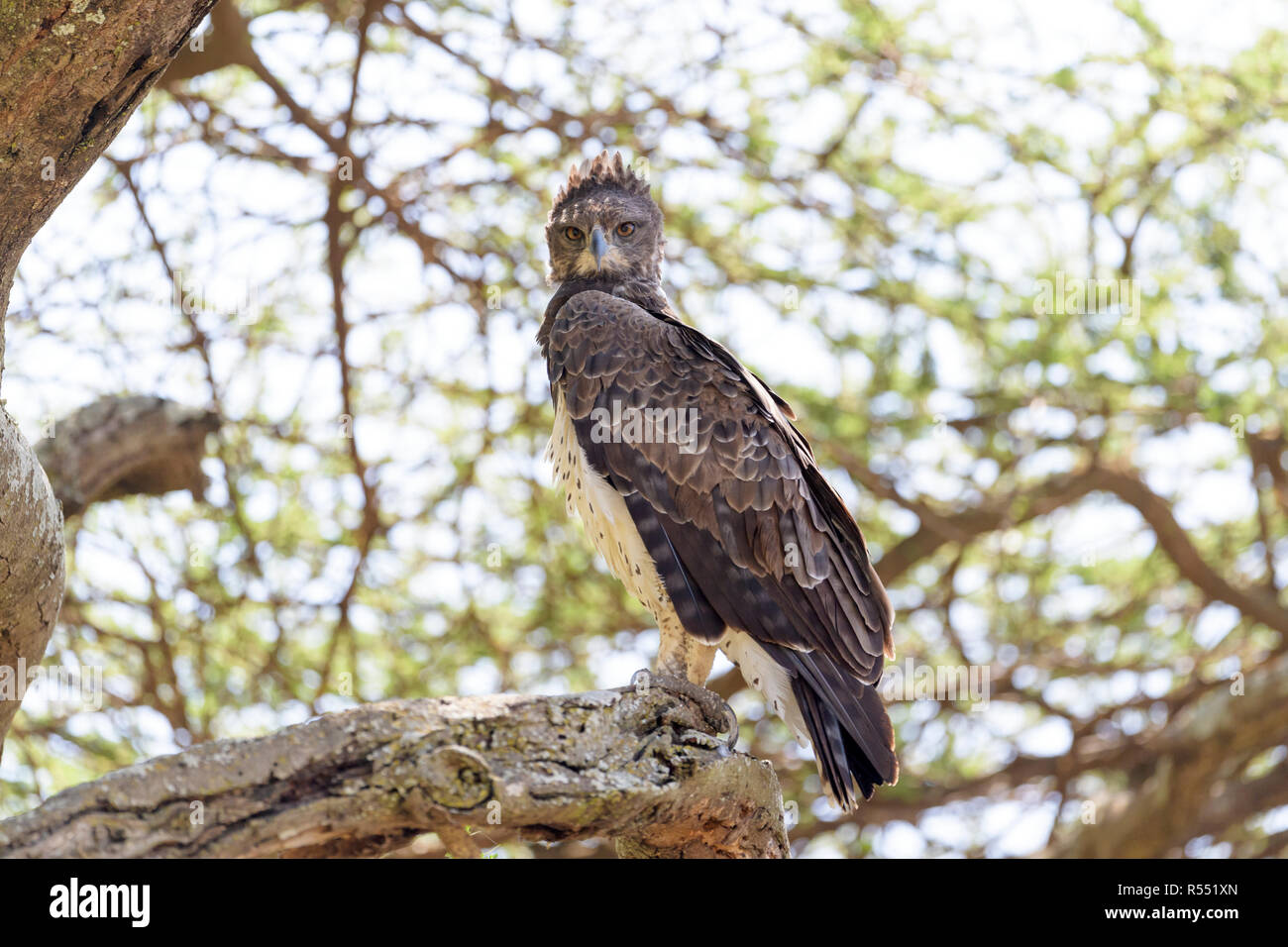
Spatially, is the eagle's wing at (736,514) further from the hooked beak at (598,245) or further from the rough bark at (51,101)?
the rough bark at (51,101)

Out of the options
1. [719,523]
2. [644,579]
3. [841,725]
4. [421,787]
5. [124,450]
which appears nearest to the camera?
[421,787]

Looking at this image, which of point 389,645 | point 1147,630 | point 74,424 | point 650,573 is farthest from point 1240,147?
point 74,424

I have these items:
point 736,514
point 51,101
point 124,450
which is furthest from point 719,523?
point 124,450

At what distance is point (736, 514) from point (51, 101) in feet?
9.98

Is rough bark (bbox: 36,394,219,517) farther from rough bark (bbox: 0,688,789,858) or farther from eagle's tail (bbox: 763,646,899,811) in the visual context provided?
eagle's tail (bbox: 763,646,899,811)

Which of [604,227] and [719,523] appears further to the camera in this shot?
[604,227]

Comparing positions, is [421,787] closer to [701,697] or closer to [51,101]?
[701,697]

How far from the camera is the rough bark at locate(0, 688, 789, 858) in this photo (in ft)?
10.3

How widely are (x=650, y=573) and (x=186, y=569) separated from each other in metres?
4.52

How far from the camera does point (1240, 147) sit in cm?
868

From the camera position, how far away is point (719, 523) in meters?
5.41

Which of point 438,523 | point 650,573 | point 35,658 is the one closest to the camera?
point 35,658

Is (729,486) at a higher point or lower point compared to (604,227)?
lower

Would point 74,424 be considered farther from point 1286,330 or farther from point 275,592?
point 1286,330
